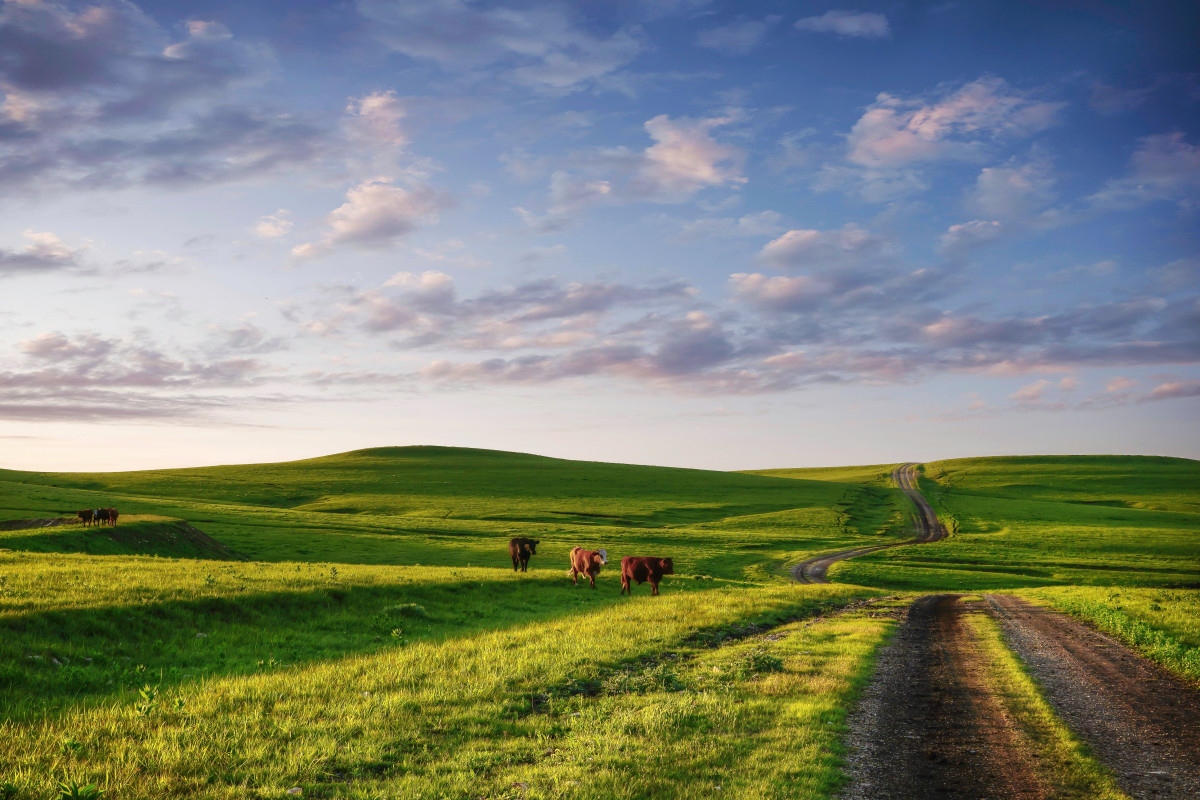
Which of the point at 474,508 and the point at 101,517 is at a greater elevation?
the point at 101,517

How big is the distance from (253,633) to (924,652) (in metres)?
17.8

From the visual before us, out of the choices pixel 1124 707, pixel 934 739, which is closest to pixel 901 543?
pixel 1124 707

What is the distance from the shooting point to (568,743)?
9750 millimetres

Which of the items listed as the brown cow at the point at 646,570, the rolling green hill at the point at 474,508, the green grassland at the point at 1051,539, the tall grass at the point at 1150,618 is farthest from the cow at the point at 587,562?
the green grassland at the point at 1051,539

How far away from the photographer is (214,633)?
18203 mm

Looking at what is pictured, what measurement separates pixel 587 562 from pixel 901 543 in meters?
53.4

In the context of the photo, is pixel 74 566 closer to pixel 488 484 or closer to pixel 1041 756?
pixel 1041 756

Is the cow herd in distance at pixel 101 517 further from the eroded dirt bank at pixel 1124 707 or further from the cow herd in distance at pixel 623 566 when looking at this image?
the eroded dirt bank at pixel 1124 707

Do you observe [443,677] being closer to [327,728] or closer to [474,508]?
[327,728]

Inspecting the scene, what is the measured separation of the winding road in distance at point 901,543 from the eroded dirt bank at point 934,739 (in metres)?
37.9

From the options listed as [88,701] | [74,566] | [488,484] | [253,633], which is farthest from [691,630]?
[488,484]

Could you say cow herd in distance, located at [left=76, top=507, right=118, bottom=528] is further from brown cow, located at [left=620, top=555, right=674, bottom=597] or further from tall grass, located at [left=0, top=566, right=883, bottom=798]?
tall grass, located at [left=0, top=566, right=883, bottom=798]

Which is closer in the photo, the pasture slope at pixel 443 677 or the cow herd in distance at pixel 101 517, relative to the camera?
the pasture slope at pixel 443 677

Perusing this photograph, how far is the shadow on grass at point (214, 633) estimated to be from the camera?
42.8ft
